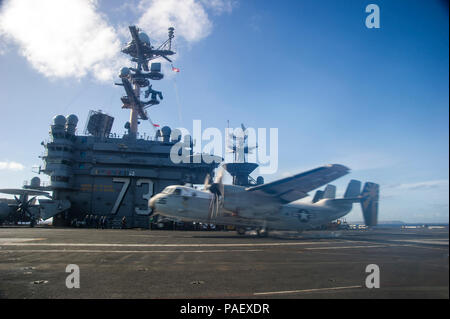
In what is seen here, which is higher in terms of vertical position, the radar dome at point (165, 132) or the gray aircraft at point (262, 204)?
the radar dome at point (165, 132)

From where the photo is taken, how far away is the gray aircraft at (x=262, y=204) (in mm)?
18812

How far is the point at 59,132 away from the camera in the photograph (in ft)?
140

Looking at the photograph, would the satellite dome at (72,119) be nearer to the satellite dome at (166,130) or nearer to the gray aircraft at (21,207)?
the gray aircraft at (21,207)

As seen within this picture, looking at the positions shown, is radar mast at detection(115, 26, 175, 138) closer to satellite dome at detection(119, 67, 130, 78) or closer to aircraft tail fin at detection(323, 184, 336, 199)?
satellite dome at detection(119, 67, 130, 78)

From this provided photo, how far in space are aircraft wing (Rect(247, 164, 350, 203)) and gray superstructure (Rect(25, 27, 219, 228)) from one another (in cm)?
2786

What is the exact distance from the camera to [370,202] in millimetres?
6129

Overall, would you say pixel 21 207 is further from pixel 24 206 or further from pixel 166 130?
pixel 166 130

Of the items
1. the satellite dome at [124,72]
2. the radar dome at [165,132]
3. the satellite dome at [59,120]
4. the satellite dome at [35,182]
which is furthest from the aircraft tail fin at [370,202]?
the satellite dome at [124,72]

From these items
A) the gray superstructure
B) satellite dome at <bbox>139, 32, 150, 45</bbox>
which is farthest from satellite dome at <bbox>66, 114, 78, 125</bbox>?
satellite dome at <bbox>139, 32, 150, 45</bbox>

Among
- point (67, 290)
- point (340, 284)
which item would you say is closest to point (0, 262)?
point (67, 290)

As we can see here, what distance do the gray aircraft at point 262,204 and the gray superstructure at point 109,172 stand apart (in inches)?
883

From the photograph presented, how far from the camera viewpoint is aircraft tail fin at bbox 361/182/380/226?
596 centimetres
